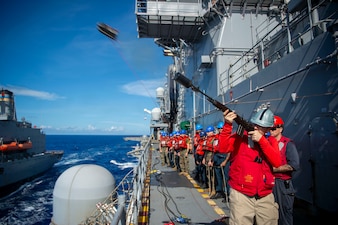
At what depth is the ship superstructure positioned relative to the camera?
4148mm

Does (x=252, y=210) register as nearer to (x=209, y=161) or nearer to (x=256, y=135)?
(x=256, y=135)

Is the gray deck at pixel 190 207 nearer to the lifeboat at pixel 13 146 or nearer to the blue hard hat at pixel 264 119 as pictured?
the blue hard hat at pixel 264 119

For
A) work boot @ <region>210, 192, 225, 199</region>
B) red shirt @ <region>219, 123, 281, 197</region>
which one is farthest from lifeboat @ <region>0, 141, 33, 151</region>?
red shirt @ <region>219, 123, 281, 197</region>

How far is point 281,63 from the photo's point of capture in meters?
5.67

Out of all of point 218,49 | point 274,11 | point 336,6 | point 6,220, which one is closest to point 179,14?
point 218,49

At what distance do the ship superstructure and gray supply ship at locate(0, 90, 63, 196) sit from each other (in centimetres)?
1652

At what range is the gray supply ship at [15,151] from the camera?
19516 mm

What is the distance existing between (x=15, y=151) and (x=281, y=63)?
24.8 meters

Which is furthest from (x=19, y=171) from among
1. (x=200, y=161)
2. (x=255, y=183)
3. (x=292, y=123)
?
(x=255, y=183)

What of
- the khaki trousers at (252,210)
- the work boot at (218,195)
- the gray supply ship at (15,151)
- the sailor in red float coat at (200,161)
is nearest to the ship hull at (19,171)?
the gray supply ship at (15,151)

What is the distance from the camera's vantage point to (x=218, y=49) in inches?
453

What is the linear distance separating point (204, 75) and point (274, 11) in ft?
16.9

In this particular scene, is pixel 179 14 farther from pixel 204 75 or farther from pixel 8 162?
pixel 8 162

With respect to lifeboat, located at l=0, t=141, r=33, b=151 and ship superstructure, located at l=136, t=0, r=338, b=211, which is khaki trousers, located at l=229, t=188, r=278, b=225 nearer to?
ship superstructure, located at l=136, t=0, r=338, b=211
